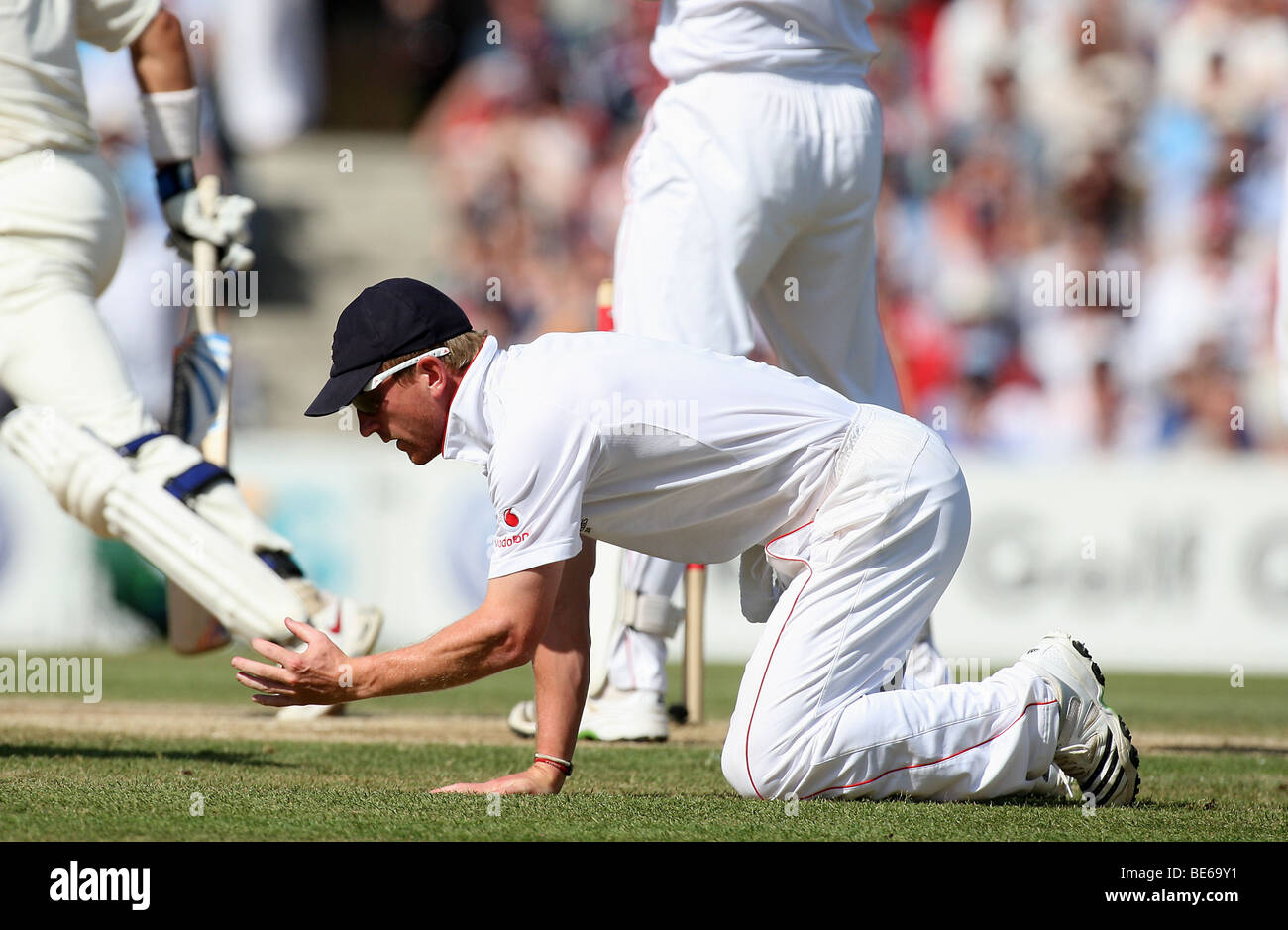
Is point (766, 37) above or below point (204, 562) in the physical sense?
above

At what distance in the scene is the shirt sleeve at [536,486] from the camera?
3.38 m

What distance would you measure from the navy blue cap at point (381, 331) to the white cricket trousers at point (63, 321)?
1.72 meters

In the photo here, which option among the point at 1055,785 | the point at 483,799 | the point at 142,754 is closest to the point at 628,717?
the point at 142,754

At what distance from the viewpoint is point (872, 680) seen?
151 inches

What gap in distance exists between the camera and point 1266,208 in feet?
42.7

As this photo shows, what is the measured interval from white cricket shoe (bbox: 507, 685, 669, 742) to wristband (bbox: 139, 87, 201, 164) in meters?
2.28

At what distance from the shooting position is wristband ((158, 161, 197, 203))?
571 centimetres

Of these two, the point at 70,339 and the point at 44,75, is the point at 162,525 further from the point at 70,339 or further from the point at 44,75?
the point at 44,75

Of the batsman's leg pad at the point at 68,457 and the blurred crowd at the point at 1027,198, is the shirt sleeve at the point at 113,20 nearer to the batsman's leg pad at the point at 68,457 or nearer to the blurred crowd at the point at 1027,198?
the batsman's leg pad at the point at 68,457

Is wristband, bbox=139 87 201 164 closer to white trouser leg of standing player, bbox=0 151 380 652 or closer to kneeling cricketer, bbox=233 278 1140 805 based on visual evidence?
white trouser leg of standing player, bbox=0 151 380 652

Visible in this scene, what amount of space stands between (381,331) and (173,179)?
2.64 m

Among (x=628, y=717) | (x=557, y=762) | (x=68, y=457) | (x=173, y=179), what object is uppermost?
(x=173, y=179)
